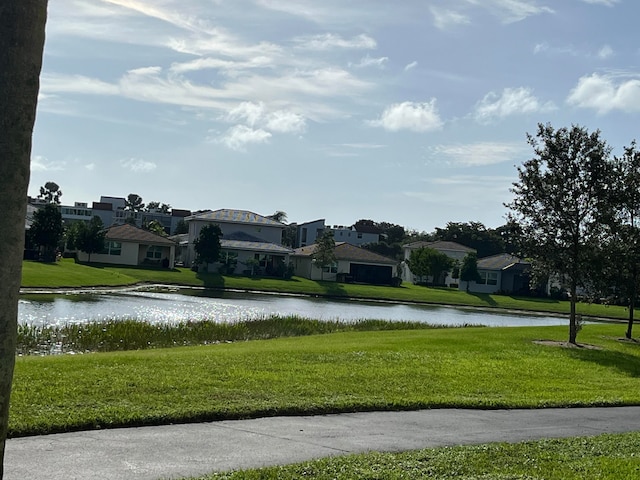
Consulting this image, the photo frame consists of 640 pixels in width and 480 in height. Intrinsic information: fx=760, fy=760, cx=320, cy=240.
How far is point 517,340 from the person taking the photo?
25672 millimetres

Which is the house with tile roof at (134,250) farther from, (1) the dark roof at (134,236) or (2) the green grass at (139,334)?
(2) the green grass at (139,334)

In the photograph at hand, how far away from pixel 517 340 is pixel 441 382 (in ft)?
35.7

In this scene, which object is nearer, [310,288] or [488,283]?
[310,288]

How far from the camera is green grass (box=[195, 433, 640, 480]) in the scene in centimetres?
752

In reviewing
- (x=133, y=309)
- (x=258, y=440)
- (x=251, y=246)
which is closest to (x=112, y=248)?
(x=251, y=246)

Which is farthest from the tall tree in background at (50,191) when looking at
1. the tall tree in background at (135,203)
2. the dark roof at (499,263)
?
the dark roof at (499,263)

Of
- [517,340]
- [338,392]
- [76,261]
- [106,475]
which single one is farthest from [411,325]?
[76,261]

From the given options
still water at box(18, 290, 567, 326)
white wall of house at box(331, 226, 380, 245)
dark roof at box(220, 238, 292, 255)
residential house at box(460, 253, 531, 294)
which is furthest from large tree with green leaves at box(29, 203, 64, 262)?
white wall of house at box(331, 226, 380, 245)

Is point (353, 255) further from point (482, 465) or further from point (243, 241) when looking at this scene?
point (482, 465)

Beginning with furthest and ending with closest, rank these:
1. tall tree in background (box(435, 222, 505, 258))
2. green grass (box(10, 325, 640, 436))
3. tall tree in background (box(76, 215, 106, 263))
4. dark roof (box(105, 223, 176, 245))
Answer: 1. tall tree in background (box(435, 222, 505, 258))
2. dark roof (box(105, 223, 176, 245))
3. tall tree in background (box(76, 215, 106, 263))
4. green grass (box(10, 325, 640, 436))

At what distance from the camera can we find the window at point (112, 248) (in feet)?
250

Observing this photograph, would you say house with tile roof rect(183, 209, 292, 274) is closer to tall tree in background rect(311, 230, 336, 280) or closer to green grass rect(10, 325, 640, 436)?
tall tree in background rect(311, 230, 336, 280)

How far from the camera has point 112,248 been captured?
251ft

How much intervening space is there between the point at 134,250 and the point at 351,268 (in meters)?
24.8
